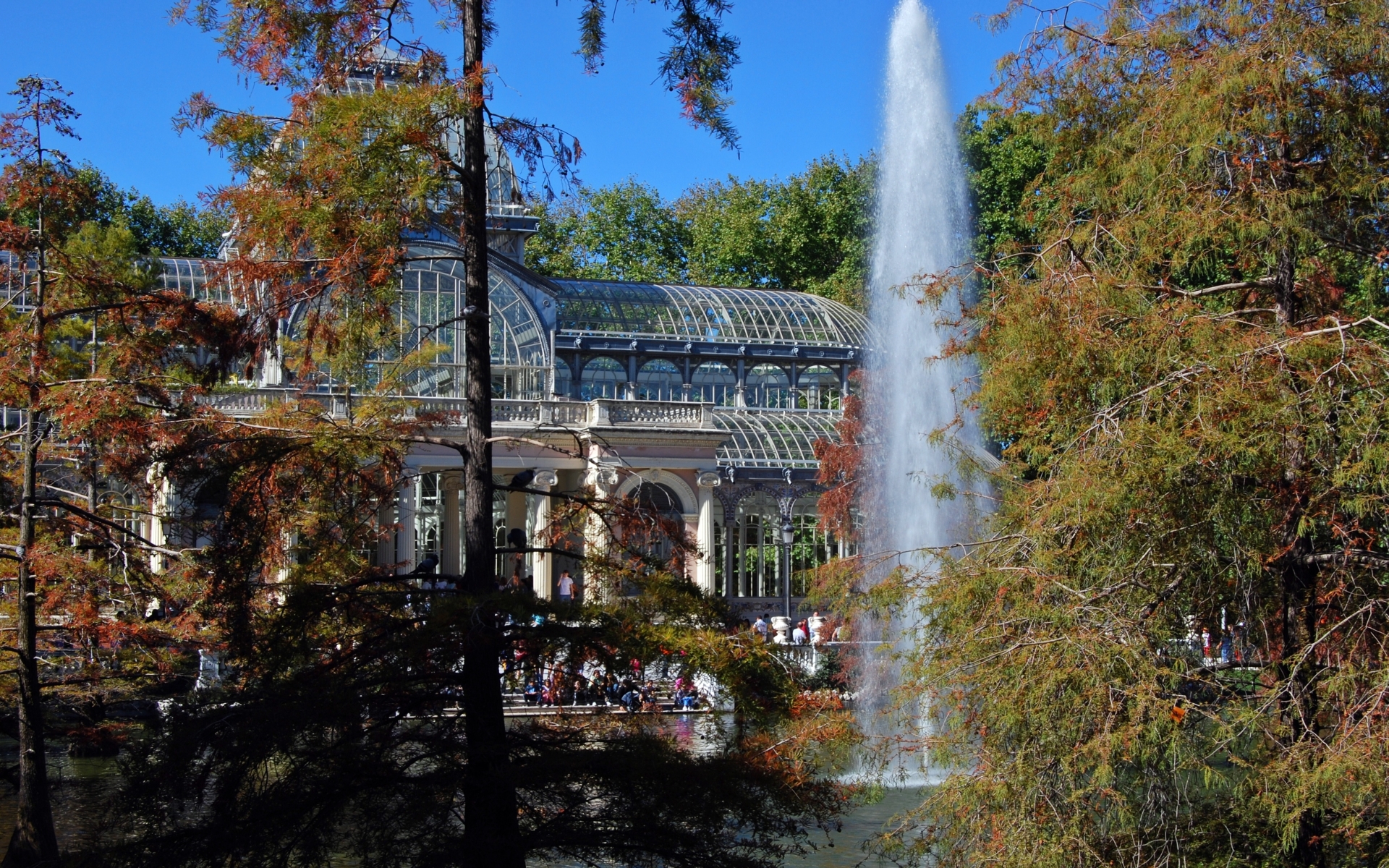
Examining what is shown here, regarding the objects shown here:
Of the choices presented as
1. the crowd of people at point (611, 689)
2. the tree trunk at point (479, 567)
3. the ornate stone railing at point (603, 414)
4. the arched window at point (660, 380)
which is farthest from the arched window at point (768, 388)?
the crowd of people at point (611, 689)

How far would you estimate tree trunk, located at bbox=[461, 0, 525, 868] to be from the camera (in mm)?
7199

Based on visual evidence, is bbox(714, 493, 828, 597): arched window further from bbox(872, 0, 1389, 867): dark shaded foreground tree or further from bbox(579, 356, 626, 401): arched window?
bbox(872, 0, 1389, 867): dark shaded foreground tree

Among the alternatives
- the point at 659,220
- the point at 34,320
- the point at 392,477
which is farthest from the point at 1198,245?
the point at 659,220

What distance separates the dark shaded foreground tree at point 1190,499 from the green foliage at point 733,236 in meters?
32.0

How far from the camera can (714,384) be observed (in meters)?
36.8

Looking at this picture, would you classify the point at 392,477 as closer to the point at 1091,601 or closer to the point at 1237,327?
the point at 1091,601

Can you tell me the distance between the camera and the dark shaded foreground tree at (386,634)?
717 centimetres

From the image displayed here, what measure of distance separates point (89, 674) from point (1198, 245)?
9.67 meters

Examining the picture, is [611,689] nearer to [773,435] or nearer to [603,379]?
[773,435]

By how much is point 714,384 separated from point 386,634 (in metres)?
29.4

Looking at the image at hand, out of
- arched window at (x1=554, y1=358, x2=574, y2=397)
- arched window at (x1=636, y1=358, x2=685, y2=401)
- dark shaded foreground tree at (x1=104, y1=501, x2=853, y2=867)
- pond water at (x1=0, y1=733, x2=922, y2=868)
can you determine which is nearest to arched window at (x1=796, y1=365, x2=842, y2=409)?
arched window at (x1=636, y1=358, x2=685, y2=401)

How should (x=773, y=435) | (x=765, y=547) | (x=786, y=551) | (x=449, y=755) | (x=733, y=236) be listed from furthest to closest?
(x=733, y=236) → (x=773, y=435) → (x=765, y=547) → (x=786, y=551) → (x=449, y=755)

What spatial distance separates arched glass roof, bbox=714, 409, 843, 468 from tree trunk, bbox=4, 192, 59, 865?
74.5 feet

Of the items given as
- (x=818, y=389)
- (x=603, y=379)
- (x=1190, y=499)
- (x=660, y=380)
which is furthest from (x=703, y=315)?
(x=1190, y=499)
